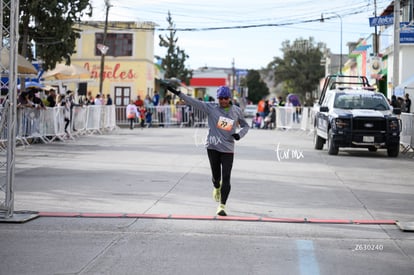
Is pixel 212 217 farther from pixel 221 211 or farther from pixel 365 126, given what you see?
pixel 365 126

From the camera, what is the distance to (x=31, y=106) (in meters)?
21.6

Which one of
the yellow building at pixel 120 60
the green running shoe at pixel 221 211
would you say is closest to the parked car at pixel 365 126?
the green running shoe at pixel 221 211

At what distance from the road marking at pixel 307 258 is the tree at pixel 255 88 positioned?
115019 millimetres

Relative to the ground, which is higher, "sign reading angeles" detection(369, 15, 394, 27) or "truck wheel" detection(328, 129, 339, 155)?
"sign reading angeles" detection(369, 15, 394, 27)

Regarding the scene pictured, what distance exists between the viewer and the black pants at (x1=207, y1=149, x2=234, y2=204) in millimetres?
9422

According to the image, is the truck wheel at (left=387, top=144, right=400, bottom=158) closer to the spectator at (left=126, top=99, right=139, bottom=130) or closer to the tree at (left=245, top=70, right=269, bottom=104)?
the spectator at (left=126, top=99, right=139, bottom=130)

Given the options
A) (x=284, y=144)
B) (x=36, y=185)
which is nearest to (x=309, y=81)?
(x=284, y=144)

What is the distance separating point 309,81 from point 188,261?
8009cm

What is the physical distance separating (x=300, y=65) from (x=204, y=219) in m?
77.3

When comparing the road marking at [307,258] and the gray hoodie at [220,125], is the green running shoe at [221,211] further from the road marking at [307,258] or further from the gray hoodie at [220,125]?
the road marking at [307,258]

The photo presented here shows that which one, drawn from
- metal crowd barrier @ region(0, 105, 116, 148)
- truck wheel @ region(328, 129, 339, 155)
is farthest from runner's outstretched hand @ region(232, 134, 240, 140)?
truck wheel @ region(328, 129, 339, 155)

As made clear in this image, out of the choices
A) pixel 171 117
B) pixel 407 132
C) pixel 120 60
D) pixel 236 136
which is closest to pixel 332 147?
pixel 407 132

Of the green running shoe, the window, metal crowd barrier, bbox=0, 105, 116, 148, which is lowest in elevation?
the green running shoe

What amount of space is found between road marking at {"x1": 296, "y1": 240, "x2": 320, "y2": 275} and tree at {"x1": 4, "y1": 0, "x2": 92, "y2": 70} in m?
18.4
